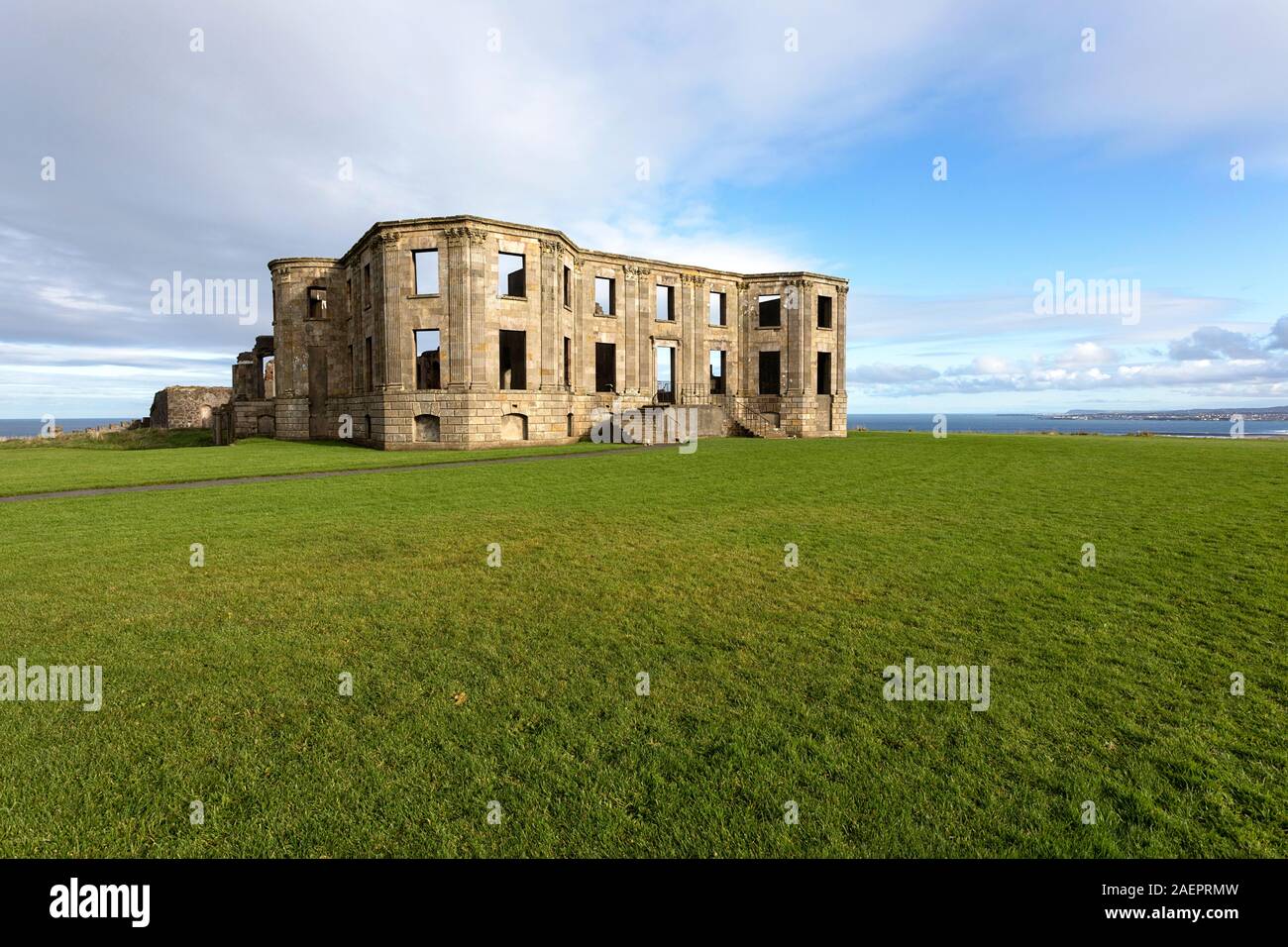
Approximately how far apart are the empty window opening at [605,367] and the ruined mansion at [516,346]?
149 millimetres

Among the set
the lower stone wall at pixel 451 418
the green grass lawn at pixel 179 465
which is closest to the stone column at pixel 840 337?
the lower stone wall at pixel 451 418

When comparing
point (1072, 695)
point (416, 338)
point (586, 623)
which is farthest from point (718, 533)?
point (416, 338)

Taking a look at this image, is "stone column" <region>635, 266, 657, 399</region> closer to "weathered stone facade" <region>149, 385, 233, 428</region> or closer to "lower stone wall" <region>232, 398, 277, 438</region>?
"lower stone wall" <region>232, 398, 277, 438</region>

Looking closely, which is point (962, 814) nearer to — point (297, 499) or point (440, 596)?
point (440, 596)

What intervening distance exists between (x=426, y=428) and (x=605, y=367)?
1555 cm

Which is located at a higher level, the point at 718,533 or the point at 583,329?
the point at 583,329

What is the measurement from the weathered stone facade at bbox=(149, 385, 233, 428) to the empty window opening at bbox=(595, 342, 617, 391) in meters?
30.5

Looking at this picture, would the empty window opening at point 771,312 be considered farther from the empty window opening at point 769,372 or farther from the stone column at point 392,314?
the stone column at point 392,314

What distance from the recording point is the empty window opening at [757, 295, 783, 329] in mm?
46000

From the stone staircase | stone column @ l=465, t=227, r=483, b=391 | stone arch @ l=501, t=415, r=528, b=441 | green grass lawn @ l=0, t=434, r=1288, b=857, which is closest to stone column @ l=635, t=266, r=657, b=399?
the stone staircase

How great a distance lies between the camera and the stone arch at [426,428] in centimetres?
3325

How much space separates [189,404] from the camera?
4906 cm
